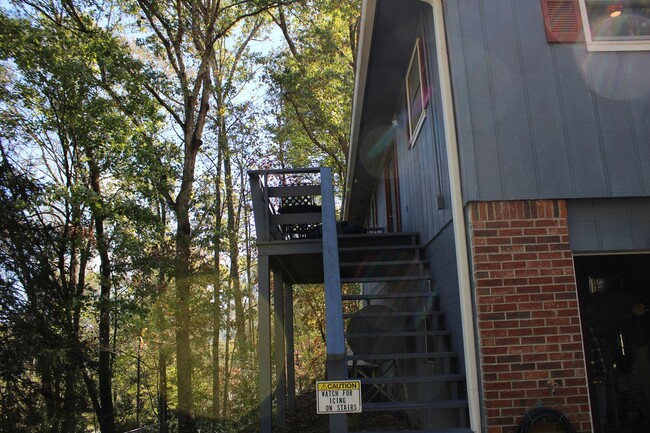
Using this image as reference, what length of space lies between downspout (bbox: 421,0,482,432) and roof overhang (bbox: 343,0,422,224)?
4.11 feet

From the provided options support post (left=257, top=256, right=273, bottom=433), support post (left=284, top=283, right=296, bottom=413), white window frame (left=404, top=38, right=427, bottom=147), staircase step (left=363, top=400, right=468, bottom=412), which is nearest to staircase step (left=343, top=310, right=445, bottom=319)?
staircase step (left=363, top=400, right=468, bottom=412)

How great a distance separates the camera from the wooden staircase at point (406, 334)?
14.1 feet

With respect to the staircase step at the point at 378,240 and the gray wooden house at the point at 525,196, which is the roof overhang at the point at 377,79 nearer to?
the gray wooden house at the point at 525,196

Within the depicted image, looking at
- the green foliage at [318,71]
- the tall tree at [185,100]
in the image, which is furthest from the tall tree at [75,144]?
the green foliage at [318,71]

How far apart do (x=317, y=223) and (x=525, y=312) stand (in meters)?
3.85

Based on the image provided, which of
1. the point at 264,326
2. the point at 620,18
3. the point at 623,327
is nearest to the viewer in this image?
the point at 620,18

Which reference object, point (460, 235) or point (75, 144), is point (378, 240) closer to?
point (460, 235)

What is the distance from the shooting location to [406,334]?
4730 millimetres

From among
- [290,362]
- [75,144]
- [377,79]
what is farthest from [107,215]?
[377,79]

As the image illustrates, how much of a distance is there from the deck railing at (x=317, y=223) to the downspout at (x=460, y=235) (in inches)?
37.3

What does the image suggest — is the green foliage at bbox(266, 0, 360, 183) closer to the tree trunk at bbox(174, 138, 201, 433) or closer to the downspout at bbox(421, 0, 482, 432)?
the tree trunk at bbox(174, 138, 201, 433)

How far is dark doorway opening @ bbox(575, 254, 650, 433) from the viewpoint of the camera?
564 centimetres

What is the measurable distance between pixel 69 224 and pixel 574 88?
1228 centimetres

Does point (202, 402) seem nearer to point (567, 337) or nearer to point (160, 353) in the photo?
point (160, 353)
